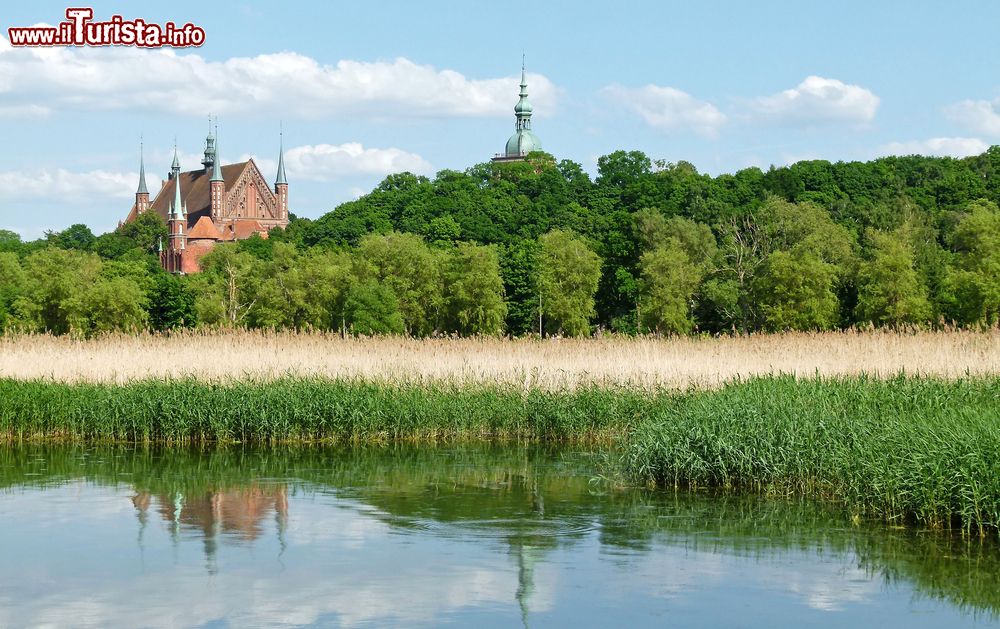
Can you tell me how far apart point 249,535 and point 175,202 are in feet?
432

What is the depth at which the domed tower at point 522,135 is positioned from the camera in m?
152

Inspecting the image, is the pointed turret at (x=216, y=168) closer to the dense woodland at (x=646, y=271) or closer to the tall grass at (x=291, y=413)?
the dense woodland at (x=646, y=271)

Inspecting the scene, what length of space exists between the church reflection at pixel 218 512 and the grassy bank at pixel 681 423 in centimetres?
401

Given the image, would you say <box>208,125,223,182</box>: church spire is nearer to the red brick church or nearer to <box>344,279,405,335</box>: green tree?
the red brick church

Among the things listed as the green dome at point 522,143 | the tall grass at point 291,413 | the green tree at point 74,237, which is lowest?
the tall grass at point 291,413

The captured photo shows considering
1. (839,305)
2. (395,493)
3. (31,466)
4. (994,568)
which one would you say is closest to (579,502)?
(395,493)

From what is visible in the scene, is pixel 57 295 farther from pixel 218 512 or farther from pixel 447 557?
pixel 447 557

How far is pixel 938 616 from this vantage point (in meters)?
9.59

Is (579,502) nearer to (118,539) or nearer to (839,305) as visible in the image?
(118,539)

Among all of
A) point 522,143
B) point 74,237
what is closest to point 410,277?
point 74,237

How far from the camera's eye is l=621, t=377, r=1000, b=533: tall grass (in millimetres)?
11945

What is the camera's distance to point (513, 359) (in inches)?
837

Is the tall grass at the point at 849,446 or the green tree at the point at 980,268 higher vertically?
the green tree at the point at 980,268

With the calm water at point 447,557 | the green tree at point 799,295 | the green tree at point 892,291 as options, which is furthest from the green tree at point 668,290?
the calm water at point 447,557
